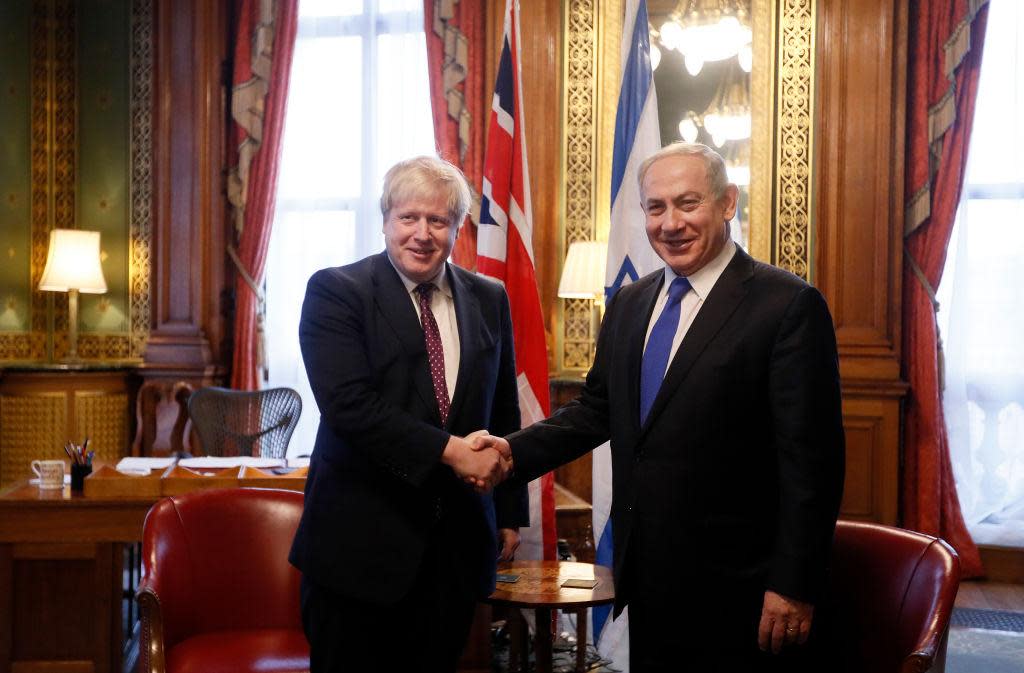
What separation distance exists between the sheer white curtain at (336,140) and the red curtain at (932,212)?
2826 mm

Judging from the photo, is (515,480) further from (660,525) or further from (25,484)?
(25,484)

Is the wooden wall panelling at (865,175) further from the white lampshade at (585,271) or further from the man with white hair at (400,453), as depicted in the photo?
the man with white hair at (400,453)

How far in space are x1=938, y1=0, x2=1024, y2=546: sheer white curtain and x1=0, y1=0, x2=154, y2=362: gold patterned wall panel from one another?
4863mm

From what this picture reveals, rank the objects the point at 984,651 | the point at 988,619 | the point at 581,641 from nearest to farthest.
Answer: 1. the point at 581,641
2. the point at 984,651
3. the point at 988,619

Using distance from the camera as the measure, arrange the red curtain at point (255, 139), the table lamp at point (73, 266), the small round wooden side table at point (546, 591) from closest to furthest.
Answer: the small round wooden side table at point (546, 591), the table lamp at point (73, 266), the red curtain at point (255, 139)

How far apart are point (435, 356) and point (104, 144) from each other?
16.7ft

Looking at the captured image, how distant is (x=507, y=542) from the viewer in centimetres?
223

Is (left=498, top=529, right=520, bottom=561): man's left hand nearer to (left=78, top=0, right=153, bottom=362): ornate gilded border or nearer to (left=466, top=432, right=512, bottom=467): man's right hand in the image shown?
(left=466, top=432, right=512, bottom=467): man's right hand

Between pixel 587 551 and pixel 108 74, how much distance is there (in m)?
4.57

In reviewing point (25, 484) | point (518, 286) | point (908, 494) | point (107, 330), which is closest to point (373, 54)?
point (107, 330)

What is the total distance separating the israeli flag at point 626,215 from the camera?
3.30 m

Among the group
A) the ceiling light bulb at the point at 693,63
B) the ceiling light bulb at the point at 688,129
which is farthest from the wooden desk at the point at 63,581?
the ceiling light bulb at the point at 693,63

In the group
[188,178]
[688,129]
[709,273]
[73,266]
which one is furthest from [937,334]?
[73,266]

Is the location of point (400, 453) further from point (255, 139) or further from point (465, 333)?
point (255, 139)
